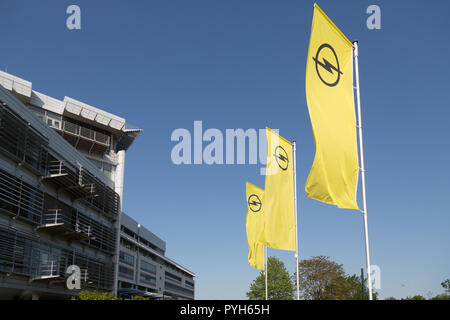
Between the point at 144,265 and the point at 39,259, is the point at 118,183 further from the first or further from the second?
the point at 144,265

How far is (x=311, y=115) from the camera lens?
12.6 m

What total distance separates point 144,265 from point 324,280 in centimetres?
3155

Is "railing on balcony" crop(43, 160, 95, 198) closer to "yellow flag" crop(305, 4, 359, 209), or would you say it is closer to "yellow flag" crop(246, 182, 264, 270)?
"yellow flag" crop(246, 182, 264, 270)

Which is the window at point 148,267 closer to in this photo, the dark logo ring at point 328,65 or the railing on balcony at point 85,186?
the railing on balcony at point 85,186

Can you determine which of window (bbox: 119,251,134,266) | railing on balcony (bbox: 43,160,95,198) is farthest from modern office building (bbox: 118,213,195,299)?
railing on balcony (bbox: 43,160,95,198)

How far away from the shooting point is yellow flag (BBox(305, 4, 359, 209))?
12.4 m

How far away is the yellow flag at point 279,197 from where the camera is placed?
22891 millimetres

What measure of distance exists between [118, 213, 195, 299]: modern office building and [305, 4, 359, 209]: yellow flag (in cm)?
5318

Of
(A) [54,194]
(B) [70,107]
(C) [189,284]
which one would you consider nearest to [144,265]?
(B) [70,107]

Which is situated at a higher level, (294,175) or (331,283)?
(294,175)

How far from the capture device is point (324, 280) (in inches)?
2864

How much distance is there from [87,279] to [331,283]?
151ft
